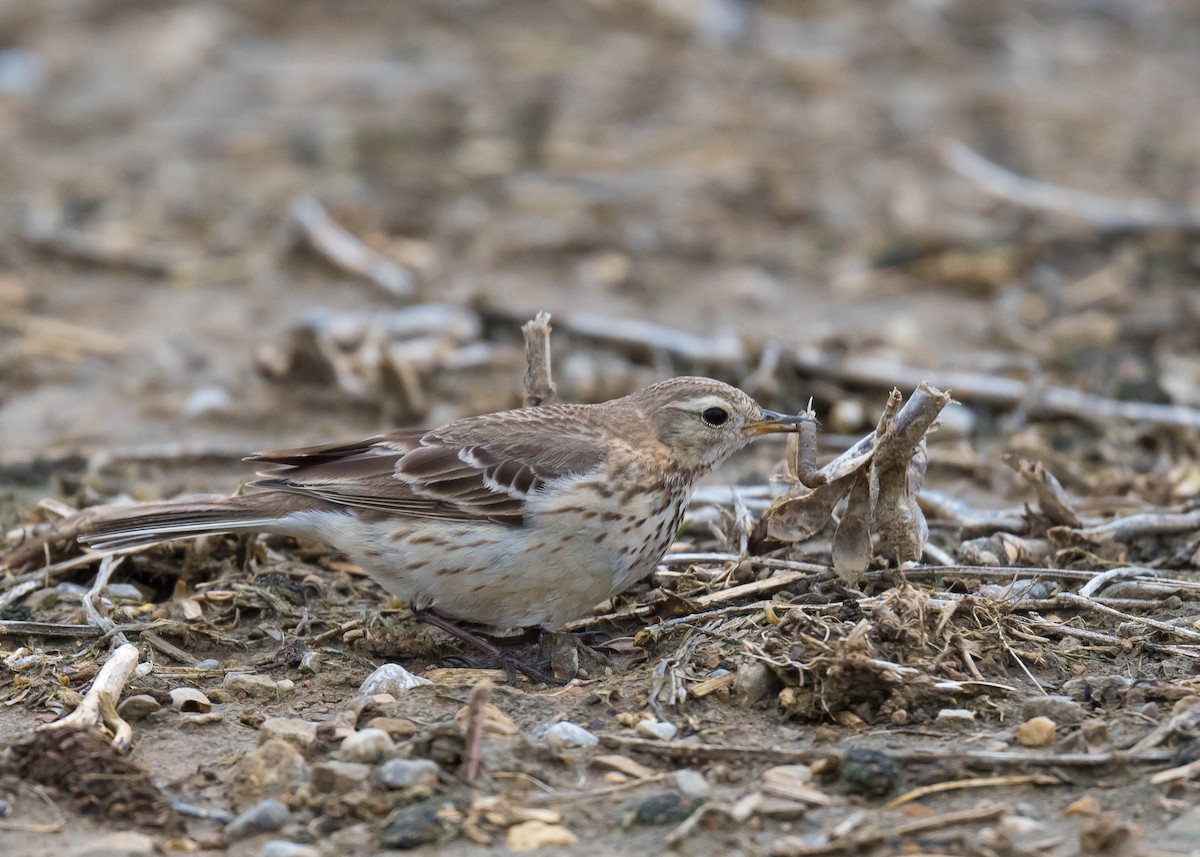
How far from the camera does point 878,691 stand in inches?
212

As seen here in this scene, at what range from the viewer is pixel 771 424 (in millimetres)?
6684

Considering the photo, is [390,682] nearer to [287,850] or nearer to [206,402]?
[287,850]

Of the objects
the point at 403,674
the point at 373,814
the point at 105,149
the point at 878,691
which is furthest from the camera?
the point at 105,149

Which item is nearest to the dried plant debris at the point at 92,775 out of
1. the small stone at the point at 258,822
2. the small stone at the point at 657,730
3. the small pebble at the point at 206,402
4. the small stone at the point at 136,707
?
the small stone at the point at 258,822

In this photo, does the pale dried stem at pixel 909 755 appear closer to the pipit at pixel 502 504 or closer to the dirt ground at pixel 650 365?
the dirt ground at pixel 650 365

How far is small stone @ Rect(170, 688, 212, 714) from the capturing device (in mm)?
5707

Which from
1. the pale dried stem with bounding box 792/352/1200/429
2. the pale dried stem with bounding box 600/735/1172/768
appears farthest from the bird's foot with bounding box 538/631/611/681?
the pale dried stem with bounding box 792/352/1200/429

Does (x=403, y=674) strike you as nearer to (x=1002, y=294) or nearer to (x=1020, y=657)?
(x=1020, y=657)

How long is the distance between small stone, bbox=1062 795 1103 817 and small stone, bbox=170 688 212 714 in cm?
314

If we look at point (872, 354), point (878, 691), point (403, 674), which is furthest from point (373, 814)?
point (872, 354)

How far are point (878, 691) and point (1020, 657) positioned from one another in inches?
26.5

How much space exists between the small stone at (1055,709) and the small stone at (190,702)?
304 centimetres

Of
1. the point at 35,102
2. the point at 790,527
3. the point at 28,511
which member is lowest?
the point at 28,511

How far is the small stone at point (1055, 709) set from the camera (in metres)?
5.21
